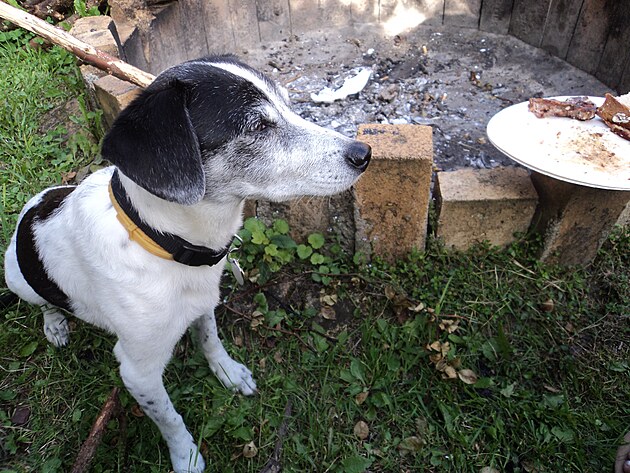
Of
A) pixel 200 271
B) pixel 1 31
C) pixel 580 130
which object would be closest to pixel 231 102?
pixel 200 271

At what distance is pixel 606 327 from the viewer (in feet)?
8.82

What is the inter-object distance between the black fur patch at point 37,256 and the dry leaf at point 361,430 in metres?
1.47

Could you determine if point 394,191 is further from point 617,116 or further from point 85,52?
point 85,52

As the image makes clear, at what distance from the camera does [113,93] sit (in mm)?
2889

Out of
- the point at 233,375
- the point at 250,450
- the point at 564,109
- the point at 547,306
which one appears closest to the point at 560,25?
the point at 564,109

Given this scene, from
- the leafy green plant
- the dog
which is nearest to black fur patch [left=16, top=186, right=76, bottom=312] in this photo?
the dog

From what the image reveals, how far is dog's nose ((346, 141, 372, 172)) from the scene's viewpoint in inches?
72.4

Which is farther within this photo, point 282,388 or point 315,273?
point 315,273

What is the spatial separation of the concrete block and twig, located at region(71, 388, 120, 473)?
5.33ft

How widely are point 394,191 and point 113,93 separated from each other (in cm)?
173

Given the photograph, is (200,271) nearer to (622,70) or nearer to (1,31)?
(622,70)

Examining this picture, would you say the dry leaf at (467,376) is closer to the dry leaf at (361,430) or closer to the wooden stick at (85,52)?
the dry leaf at (361,430)

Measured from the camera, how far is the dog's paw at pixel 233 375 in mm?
2570

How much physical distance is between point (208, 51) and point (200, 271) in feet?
10.0
